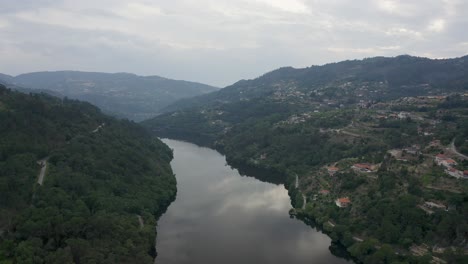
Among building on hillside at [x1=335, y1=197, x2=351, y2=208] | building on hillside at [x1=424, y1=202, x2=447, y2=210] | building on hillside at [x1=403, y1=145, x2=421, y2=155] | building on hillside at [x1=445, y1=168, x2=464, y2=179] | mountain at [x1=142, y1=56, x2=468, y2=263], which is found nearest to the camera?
mountain at [x1=142, y1=56, x2=468, y2=263]

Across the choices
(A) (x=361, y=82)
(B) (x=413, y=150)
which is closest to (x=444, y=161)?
(B) (x=413, y=150)

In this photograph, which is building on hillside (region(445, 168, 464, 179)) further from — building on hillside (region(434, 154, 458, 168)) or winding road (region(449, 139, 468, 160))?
winding road (region(449, 139, 468, 160))

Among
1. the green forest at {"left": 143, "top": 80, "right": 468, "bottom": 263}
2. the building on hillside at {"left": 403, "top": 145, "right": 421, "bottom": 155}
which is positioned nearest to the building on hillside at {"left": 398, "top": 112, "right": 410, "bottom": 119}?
the green forest at {"left": 143, "top": 80, "right": 468, "bottom": 263}

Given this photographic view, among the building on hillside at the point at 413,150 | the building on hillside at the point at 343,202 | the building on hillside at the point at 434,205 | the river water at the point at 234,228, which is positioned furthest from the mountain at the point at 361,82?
the building on hillside at the point at 434,205

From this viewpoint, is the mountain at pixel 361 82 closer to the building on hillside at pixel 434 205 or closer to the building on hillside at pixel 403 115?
the building on hillside at pixel 403 115

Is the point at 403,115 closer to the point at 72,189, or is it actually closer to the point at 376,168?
the point at 376,168
